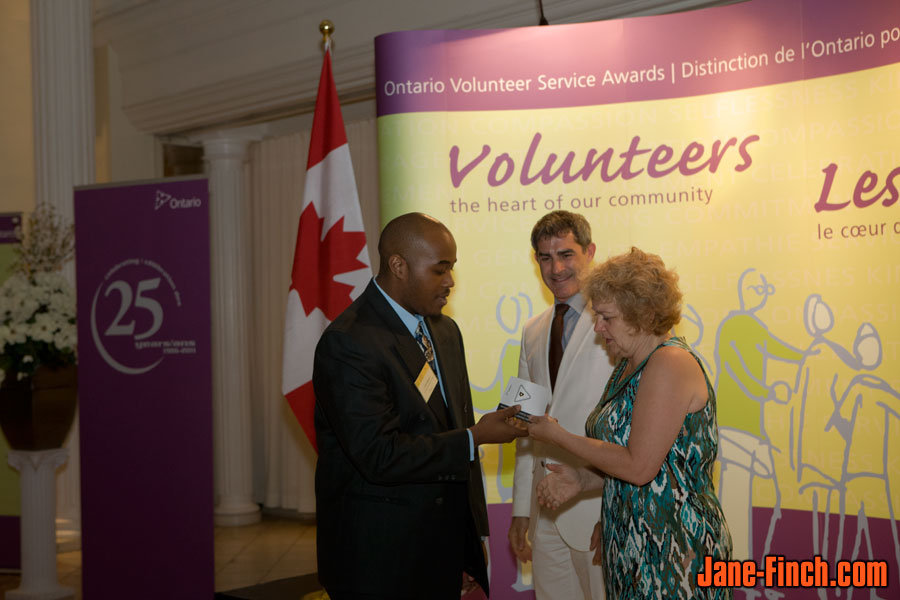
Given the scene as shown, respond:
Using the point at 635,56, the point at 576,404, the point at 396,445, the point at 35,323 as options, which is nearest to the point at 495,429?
the point at 396,445

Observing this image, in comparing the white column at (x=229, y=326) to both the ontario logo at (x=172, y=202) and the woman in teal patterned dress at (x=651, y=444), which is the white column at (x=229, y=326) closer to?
the ontario logo at (x=172, y=202)

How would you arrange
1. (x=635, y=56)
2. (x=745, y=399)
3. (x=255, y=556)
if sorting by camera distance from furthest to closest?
(x=255, y=556) → (x=635, y=56) → (x=745, y=399)

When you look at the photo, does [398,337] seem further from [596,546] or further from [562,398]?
[596,546]

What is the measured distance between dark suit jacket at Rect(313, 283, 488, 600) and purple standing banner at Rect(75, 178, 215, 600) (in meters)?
1.88

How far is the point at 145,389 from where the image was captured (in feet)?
13.8

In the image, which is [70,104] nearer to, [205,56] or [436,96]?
[205,56]

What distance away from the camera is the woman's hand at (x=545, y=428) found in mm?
2381

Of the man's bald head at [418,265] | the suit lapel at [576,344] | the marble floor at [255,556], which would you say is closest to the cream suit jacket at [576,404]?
the suit lapel at [576,344]

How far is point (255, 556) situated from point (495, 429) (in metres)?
4.23

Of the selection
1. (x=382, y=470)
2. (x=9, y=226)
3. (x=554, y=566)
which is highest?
(x=9, y=226)

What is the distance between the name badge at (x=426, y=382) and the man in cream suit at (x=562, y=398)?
2.48 ft

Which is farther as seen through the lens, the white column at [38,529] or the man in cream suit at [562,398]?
the white column at [38,529]

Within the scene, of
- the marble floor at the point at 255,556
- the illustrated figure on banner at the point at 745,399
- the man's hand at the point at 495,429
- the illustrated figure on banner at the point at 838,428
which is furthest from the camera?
the marble floor at the point at 255,556

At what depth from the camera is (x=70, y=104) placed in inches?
246
